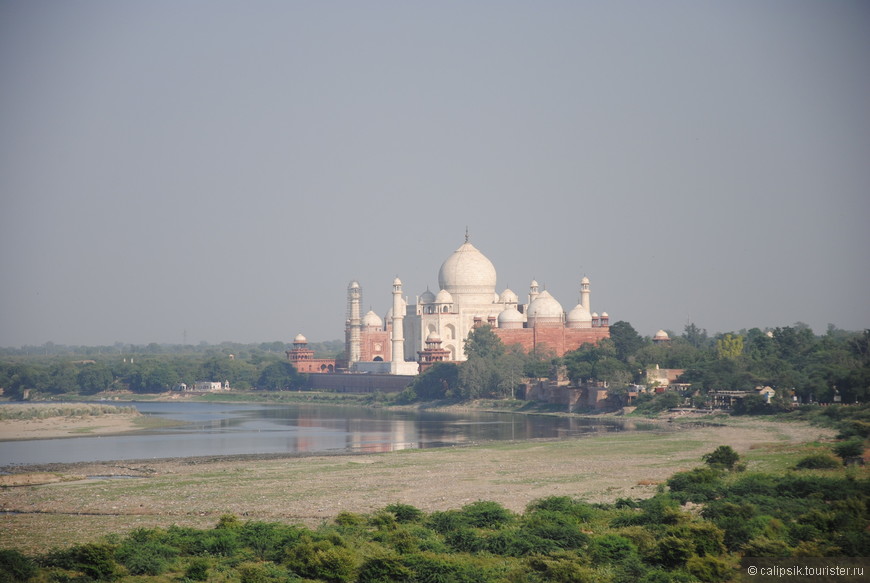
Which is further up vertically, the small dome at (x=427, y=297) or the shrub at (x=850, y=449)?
the small dome at (x=427, y=297)

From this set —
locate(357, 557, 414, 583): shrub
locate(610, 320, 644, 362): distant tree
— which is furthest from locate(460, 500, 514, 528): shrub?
locate(610, 320, 644, 362): distant tree

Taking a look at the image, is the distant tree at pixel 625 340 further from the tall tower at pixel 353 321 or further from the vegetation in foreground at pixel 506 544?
the vegetation in foreground at pixel 506 544

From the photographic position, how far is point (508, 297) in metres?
78.0

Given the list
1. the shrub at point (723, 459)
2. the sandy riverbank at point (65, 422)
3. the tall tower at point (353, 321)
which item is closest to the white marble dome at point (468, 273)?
the tall tower at point (353, 321)

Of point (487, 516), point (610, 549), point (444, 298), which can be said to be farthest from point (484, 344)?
point (610, 549)

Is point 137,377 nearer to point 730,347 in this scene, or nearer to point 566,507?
point 730,347

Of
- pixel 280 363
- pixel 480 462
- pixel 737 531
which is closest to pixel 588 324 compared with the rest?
pixel 280 363

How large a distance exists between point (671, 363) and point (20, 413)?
32388 millimetres

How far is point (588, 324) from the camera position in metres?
72.8

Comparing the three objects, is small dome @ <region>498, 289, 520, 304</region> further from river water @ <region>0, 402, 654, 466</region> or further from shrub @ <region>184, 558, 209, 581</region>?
shrub @ <region>184, 558, 209, 581</region>

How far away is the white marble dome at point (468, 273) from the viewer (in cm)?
7400

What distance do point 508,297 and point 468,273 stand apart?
208 inches

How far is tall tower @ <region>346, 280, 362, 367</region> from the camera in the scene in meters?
78.7

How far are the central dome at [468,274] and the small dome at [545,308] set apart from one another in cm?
322
